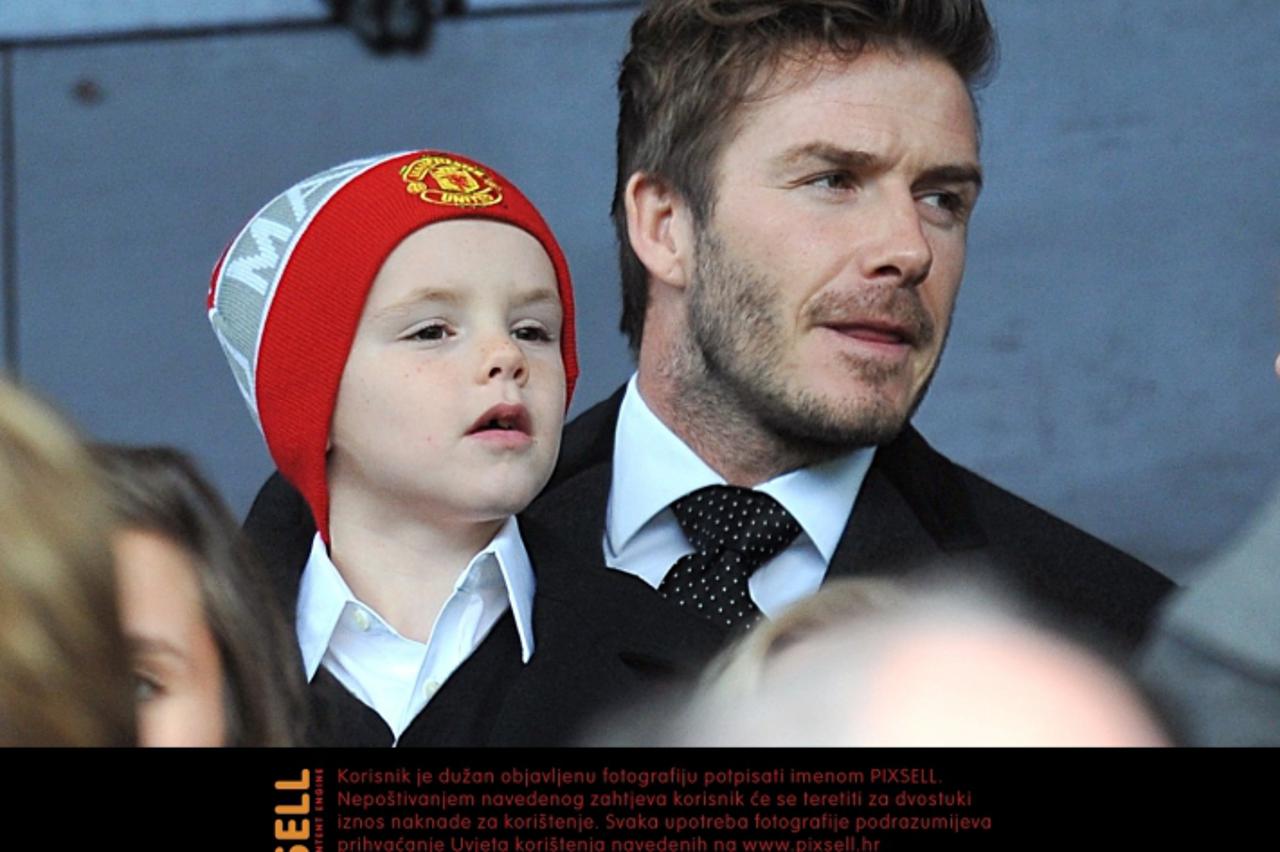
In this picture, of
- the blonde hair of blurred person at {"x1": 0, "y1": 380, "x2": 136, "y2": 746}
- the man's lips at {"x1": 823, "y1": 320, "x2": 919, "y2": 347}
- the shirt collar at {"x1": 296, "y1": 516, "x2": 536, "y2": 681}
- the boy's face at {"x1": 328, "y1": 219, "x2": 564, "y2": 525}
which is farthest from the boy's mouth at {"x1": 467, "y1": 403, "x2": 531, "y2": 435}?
the blonde hair of blurred person at {"x1": 0, "y1": 380, "x2": 136, "y2": 746}

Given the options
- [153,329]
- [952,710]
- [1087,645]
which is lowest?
[952,710]

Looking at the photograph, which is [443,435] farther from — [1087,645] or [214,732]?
[1087,645]

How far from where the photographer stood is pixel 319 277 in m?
1.83

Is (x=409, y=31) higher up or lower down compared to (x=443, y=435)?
higher up

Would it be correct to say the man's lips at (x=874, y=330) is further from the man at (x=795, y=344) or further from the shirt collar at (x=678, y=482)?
the shirt collar at (x=678, y=482)

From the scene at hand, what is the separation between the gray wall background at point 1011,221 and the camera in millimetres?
2131

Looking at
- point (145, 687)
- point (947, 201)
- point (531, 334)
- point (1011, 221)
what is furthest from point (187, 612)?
point (1011, 221)

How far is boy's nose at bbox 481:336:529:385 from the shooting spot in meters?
1.82

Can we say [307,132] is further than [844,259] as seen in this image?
Yes

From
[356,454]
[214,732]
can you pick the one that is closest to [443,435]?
[356,454]

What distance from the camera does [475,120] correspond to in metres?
2.19

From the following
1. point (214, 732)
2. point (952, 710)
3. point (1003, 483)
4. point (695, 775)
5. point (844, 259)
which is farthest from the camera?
point (1003, 483)

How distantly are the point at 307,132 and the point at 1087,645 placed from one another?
38.3 inches

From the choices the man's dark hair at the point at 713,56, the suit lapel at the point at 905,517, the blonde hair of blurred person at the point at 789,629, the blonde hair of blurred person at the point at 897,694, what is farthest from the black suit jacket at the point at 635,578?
the blonde hair of blurred person at the point at 897,694
